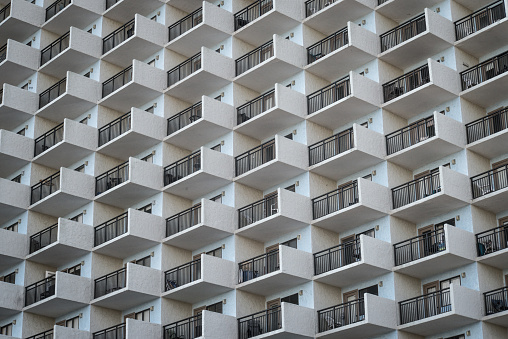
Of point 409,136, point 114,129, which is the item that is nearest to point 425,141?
point 409,136

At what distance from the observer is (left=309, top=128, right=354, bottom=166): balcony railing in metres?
54.6

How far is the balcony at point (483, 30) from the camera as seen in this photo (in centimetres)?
5191

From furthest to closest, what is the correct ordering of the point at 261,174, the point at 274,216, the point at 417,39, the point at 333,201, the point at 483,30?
the point at 261,174 → the point at 333,201 → the point at 417,39 → the point at 274,216 → the point at 483,30

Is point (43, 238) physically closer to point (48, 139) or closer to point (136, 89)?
point (48, 139)

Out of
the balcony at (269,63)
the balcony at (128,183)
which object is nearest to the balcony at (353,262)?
the balcony at (269,63)

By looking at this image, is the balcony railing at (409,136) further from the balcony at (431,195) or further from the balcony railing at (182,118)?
the balcony railing at (182,118)

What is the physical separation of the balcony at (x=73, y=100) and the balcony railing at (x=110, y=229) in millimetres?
8138

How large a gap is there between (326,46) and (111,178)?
547 inches

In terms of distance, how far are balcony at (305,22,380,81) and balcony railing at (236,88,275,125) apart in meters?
2.74

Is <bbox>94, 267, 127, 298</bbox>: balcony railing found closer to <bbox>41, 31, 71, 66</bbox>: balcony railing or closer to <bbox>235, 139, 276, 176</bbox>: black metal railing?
<bbox>235, 139, 276, 176</bbox>: black metal railing

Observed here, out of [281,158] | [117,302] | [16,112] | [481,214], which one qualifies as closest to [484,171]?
[481,214]

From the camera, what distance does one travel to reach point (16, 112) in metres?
64.2

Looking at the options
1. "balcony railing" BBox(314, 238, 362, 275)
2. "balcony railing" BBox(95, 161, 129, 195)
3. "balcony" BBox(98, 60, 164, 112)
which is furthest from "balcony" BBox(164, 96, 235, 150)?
"balcony railing" BBox(314, 238, 362, 275)

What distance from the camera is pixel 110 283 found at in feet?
188
